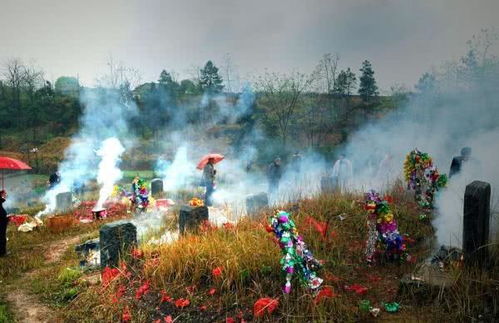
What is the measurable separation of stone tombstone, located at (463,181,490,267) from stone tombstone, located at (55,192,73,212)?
14.3 metres

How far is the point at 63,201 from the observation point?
15.2m

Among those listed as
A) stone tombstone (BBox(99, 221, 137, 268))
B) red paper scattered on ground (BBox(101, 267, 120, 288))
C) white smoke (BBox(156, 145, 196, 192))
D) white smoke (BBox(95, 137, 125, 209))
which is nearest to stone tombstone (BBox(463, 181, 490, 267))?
red paper scattered on ground (BBox(101, 267, 120, 288))

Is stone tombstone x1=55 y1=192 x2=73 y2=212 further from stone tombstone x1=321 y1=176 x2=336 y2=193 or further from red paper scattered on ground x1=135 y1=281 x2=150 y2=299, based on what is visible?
red paper scattered on ground x1=135 y1=281 x2=150 y2=299

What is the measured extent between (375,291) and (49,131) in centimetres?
3728

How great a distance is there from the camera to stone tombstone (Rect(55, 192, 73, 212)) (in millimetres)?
15125

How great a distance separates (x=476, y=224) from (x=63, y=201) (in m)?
14.7

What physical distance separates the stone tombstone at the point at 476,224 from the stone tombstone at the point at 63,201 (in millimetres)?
14284

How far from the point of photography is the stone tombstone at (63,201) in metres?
15.1

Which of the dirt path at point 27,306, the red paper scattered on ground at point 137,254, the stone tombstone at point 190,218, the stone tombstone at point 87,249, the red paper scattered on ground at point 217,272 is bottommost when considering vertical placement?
the dirt path at point 27,306

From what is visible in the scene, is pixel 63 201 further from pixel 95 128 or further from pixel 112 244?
pixel 95 128

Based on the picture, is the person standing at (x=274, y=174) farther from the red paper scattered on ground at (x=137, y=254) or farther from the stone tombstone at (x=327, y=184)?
the red paper scattered on ground at (x=137, y=254)

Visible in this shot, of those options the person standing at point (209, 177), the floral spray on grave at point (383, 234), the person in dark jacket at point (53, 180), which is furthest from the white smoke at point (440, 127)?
the person in dark jacket at point (53, 180)

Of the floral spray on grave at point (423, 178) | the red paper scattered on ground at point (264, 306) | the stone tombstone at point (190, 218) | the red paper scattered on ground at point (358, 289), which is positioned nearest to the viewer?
the red paper scattered on ground at point (264, 306)

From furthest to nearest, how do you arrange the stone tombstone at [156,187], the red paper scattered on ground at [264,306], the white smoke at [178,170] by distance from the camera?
the white smoke at [178,170]
the stone tombstone at [156,187]
the red paper scattered on ground at [264,306]
